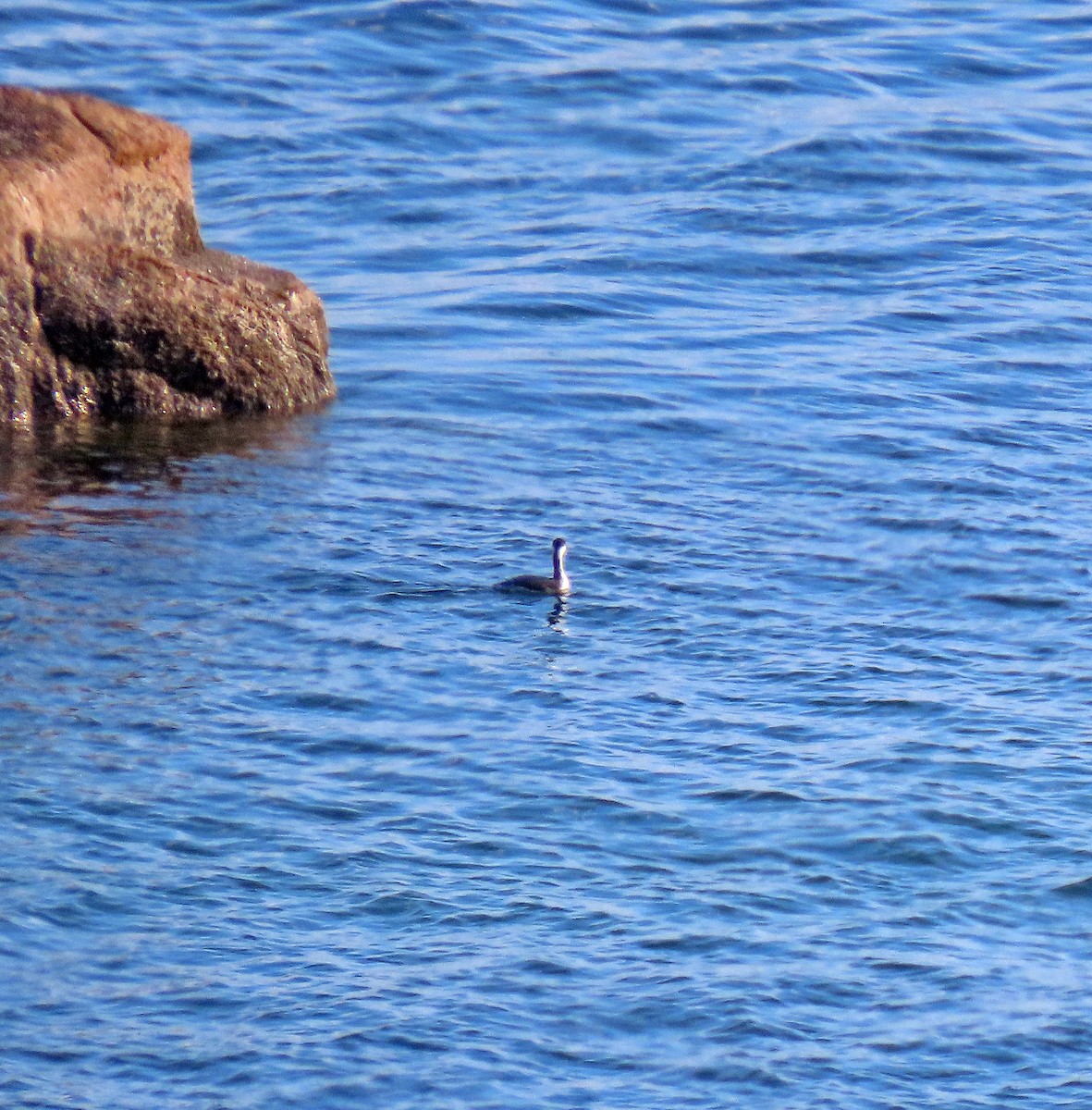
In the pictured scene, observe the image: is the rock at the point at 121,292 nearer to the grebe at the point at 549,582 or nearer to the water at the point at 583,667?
the water at the point at 583,667

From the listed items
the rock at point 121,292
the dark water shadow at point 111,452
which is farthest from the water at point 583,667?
the rock at point 121,292

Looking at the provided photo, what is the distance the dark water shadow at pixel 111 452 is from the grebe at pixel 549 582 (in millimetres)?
2689

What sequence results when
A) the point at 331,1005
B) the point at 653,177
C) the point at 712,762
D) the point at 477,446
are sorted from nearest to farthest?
the point at 331,1005 < the point at 712,762 < the point at 477,446 < the point at 653,177

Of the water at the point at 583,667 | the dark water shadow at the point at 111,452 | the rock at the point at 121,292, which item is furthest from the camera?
the rock at the point at 121,292

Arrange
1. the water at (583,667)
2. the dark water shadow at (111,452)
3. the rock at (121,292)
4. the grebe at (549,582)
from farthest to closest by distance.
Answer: the rock at (121,292)
the dark water shadow at (111,452)
the grebe at (549,582)
the water at (583,667)

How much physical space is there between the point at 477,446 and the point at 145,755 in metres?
5.70

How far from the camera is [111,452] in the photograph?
43.4 ft

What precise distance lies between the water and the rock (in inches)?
18.3

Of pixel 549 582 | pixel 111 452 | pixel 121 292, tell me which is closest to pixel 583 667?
pixel 549 582

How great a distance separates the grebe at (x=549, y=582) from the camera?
37.0 feet

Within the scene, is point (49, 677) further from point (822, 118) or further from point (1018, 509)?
point (822, 118)

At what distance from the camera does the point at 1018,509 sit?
13.2m

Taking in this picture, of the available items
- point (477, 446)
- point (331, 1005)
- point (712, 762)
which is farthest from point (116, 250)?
point (331, 1005)

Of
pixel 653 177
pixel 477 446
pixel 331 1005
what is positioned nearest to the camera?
pixel 331 1005
